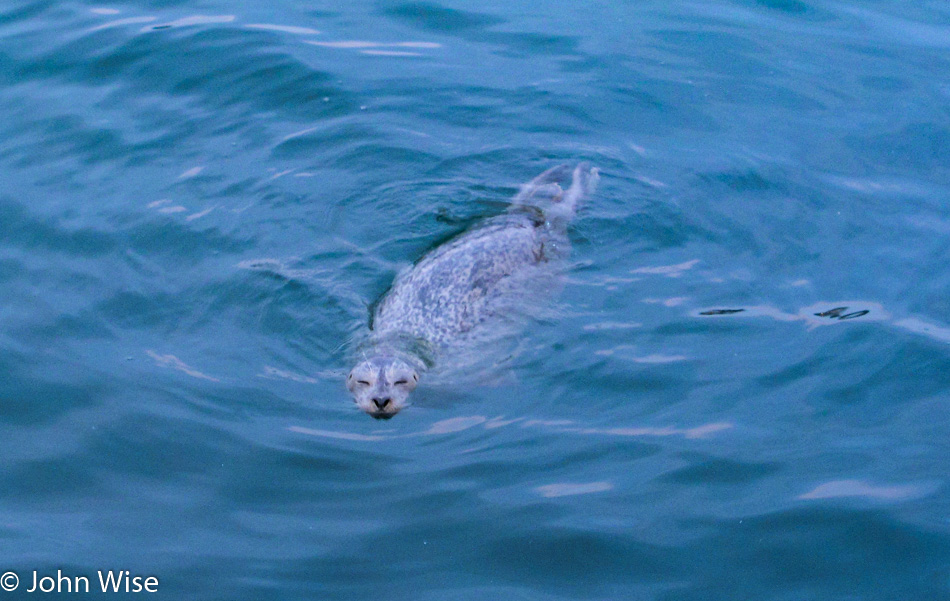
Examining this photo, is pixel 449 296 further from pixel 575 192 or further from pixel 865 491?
pixel 865 491

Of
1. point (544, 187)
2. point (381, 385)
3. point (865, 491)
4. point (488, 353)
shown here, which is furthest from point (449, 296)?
point (865, 491)

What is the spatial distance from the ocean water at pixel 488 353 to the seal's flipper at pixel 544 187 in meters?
0.21

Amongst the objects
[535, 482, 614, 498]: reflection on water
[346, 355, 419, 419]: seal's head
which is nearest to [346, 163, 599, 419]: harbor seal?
[346, 355, 419, 419]: seal's head

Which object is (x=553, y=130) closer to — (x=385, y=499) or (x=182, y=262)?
(x=182, y=262)

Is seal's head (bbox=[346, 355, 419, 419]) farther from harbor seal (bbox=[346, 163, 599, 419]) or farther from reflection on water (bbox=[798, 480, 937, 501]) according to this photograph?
reflection on water (bbox=[798, 480, 937, 501])

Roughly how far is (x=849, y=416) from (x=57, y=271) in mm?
5858

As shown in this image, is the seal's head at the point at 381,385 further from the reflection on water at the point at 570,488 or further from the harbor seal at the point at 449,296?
the reflection on water at the point at 570,488

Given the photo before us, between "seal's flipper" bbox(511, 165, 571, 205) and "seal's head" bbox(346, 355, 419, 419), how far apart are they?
276cm

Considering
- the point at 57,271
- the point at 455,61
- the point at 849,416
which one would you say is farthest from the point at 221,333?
the point at 455,61

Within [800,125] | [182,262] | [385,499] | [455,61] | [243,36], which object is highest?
[243,36]

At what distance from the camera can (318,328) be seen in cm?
679

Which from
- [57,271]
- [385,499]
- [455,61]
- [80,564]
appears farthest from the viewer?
[455,61]

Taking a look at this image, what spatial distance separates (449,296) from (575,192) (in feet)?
6.97

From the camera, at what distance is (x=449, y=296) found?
7.05 meters
